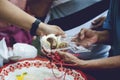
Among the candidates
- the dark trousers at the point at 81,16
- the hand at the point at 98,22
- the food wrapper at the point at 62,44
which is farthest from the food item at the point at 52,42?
the dark trousers at the point at 81,16

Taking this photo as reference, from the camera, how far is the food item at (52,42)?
121cm

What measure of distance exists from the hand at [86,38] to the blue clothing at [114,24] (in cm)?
8

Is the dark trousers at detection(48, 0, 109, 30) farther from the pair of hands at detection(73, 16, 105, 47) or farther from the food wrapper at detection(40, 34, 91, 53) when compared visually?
the food wrapper at detection(40, 34, 91, 53)

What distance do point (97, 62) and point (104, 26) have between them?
0.92 ft

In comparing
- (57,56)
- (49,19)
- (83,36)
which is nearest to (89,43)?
(83,36)

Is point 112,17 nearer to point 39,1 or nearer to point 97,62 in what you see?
point 97,62

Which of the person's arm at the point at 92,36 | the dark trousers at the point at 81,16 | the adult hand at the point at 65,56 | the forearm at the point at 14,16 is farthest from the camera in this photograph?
the dark trousers at the point at 81,16

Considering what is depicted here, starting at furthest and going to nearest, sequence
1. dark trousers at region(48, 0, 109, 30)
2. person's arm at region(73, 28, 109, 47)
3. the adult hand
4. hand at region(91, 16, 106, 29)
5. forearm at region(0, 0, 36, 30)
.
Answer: dark trousers at region(48, 0, 109, 30) → hand at region(91, 16, 106, 29) → person's arm at region(73, 28, 109, 47) → forearm at region(0, 0, 36, 30) → the adult hand

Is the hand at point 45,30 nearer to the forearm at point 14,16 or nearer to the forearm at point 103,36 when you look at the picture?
the forearm at point 14,16

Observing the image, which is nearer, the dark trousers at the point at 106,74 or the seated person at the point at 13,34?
the dark trousers at the point at 106,74

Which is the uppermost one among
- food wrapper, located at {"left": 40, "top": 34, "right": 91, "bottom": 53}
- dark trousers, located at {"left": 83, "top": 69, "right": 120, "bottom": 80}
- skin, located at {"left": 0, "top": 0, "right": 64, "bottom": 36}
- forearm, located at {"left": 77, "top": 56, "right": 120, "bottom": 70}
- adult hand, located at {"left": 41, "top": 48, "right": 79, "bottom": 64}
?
skin, located at {"left": 0, "top": 0, "right": 64, "bottom": 36}

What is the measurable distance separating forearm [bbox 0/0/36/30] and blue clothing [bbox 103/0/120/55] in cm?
37

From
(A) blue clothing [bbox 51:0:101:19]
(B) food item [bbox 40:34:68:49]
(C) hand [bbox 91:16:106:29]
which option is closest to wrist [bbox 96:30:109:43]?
(C) hand [bbox 91:16:106:29]

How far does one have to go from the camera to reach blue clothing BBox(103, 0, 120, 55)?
1.24m
